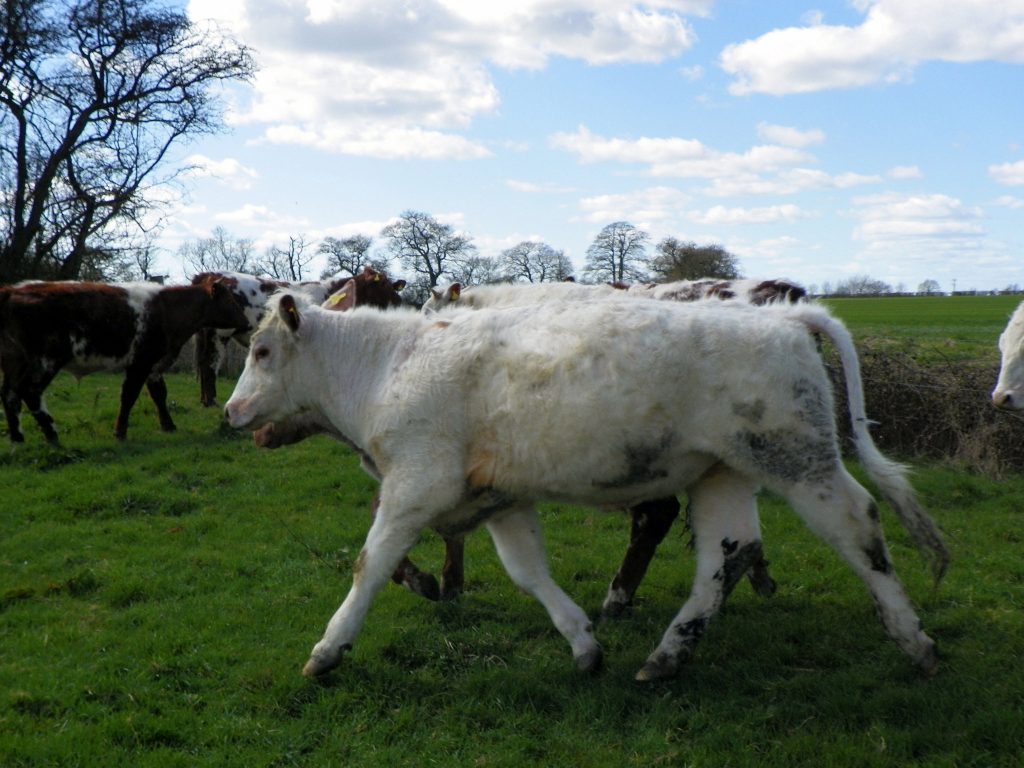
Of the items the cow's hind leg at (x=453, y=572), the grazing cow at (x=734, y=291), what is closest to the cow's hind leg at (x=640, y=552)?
the cow's hind leg at (x=453, y=572)

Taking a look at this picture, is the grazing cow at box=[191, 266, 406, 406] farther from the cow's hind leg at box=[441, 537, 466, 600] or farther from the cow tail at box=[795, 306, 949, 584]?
the cow tail at box=[795, 306, 949, 584]

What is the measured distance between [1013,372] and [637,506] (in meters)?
3.88

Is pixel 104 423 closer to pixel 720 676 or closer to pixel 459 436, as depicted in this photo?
pixel 459 436

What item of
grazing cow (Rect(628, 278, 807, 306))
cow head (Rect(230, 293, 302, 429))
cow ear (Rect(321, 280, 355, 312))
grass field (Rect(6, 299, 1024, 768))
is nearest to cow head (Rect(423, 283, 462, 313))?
cow ear (Rect(321, 280, 355, 312))

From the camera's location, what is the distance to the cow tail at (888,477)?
5.16 meters

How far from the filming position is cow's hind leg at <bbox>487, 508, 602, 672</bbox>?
5.45 metres

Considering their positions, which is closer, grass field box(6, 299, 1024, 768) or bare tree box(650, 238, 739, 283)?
grass field box(6, 299, 1024, 768)

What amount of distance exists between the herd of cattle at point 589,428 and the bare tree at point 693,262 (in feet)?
76.5

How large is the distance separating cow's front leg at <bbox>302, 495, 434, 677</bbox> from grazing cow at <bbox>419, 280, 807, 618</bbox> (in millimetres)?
1200

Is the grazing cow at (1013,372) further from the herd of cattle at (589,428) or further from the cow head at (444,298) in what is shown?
the cow head at (444,298)

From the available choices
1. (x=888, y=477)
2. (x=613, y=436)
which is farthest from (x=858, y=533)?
(x=613, y=436)

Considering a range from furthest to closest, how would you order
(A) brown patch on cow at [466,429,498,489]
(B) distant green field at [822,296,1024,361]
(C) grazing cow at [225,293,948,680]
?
(B) distant green field at [822,296,1024,361] < (A) brown patch on cow at [466,429,498,489] < (C) grazing cow at [225,293,948,680]

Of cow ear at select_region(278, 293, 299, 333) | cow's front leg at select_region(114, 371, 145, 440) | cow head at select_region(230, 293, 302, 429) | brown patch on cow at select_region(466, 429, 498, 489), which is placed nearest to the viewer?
brown patch on cow at select_region(466, 429, 498, 489)

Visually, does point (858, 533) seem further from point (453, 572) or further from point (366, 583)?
point (453, 572)
